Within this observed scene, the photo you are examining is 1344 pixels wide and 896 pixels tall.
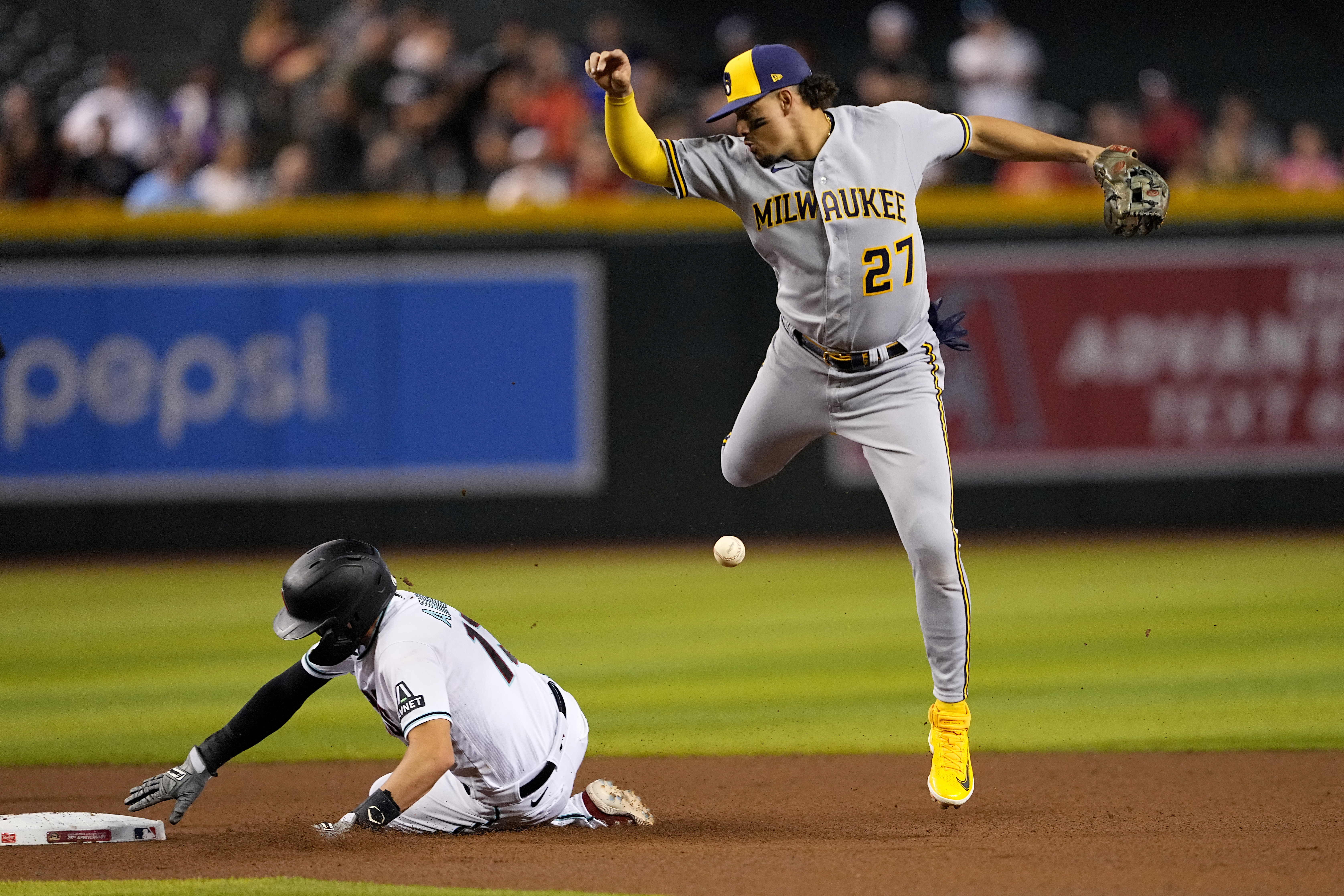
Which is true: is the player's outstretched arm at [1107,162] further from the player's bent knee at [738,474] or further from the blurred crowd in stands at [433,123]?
the blurred crowd in stands at [433,123]

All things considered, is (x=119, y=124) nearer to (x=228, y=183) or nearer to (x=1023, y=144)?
(x=228, y=183)

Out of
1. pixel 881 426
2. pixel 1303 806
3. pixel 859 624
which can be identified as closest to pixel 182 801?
pixel 881 426

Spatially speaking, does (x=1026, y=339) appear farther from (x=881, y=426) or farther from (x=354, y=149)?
(x=881, y=426)

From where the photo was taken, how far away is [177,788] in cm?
490

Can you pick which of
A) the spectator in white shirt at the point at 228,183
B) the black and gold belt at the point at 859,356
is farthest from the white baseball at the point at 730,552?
the spectator in white shirt at the point at 228,183

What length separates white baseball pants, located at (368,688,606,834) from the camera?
505 centimetres

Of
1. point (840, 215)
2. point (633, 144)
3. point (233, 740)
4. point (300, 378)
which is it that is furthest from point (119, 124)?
point (840, 215)

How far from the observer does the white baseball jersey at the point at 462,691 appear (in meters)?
4.51

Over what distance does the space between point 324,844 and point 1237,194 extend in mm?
9768

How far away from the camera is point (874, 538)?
12586 millimetres

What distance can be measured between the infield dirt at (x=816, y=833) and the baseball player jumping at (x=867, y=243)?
48 cm

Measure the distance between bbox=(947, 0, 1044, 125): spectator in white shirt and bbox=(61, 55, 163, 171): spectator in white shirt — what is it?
Result: 258 inches

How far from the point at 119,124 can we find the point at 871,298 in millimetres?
9530

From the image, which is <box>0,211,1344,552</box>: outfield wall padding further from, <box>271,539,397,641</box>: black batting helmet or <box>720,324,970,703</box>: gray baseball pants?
<box>271,539,397,641</box>: black batting helmet
